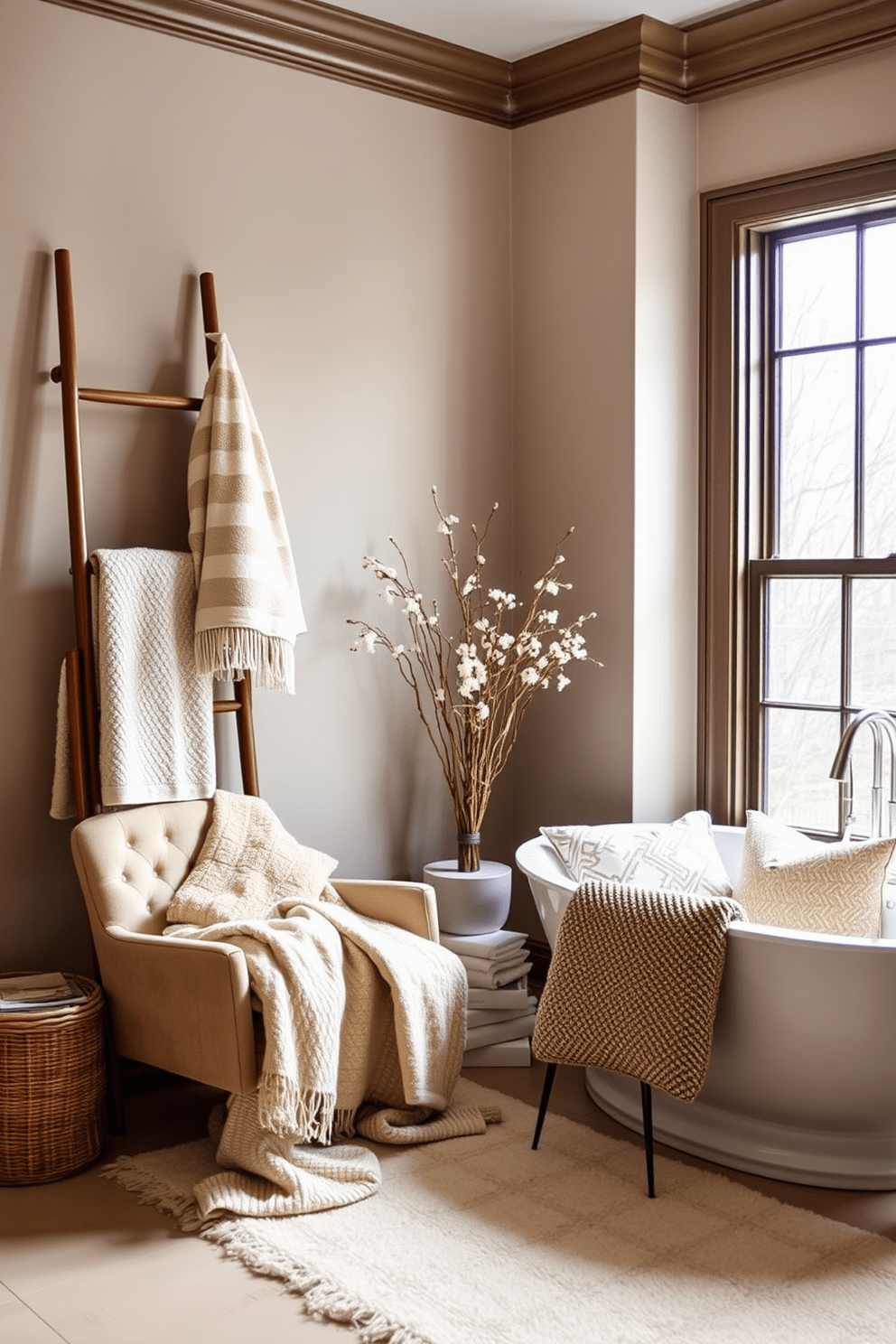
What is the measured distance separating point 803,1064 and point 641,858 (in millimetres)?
761

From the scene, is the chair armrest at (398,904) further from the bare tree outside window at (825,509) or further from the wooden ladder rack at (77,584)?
the bare tree outside window at (825,509)

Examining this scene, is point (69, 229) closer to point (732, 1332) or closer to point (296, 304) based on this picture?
point (296, 304)

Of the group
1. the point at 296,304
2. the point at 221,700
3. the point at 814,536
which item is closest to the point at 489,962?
the point at 221,700

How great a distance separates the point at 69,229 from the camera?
3.17m

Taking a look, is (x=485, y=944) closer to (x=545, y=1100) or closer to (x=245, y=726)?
(x=545, y=1100)

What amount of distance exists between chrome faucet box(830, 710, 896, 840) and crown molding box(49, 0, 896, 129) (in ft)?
A: 5.57

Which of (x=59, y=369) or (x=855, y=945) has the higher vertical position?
(x=59, y=369)

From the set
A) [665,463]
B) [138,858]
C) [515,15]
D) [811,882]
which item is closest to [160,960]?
[138,858]

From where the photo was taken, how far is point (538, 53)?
3.91 metres

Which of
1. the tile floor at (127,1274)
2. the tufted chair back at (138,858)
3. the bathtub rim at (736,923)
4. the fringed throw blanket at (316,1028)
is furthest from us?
the tufted chair back at (138,858)

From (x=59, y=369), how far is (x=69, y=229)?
35cm

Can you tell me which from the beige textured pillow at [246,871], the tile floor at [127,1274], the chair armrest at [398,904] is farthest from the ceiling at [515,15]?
the tile floor at [127,1274]

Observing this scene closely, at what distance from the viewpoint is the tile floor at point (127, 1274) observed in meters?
2.24

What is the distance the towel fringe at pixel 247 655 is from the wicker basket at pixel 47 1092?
0.82m
